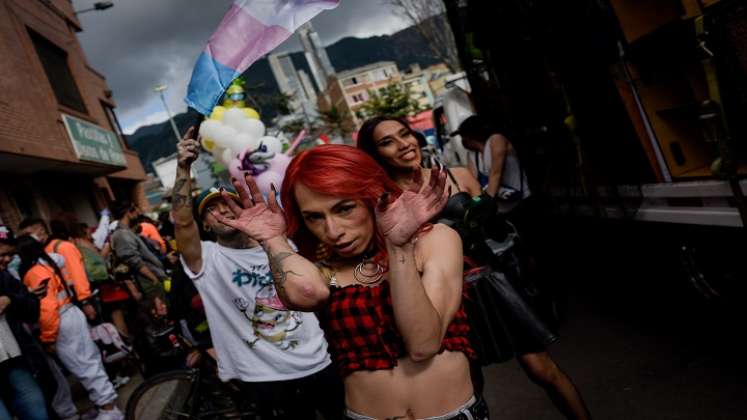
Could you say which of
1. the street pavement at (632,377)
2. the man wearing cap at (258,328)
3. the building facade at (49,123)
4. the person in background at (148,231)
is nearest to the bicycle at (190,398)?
the man wearing cap at (258,328)

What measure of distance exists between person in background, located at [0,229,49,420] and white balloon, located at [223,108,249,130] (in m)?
2.34

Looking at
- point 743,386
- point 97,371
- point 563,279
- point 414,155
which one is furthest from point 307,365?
point 563,279

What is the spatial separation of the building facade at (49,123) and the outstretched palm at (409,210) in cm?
860

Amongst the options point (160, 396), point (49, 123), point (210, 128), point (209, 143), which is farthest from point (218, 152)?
point (49, 123)

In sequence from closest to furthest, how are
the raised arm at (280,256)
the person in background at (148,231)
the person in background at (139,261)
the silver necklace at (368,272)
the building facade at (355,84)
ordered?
the raised arm at (280,256)
the silver necklace at (368,272)
the person in background at (139,261)
the person in background at (148,231)
the building facade at (355,84)

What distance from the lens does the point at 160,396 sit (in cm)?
425

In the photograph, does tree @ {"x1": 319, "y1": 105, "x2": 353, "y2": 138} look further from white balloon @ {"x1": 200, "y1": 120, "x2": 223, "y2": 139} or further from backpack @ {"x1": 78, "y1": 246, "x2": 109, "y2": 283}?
white balloon @ {"x1": 200, "y1": 120, "x2": 223, "y2": 139}

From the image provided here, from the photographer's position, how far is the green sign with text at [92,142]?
467 inches

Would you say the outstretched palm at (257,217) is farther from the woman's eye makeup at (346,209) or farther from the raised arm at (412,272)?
the raised arm at (412,272)

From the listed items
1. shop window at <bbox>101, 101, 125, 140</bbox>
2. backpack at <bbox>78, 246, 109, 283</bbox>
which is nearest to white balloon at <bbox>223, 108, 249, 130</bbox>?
backpack at <bbox>78, 246, 109, 283</bbox>

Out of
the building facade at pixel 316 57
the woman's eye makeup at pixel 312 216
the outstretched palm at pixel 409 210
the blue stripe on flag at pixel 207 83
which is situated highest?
the building facade at pixel 316 57

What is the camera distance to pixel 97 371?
4938 millimetres

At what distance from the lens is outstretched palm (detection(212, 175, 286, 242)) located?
1548 millimetres

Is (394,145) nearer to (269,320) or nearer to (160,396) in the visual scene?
(269,320)
